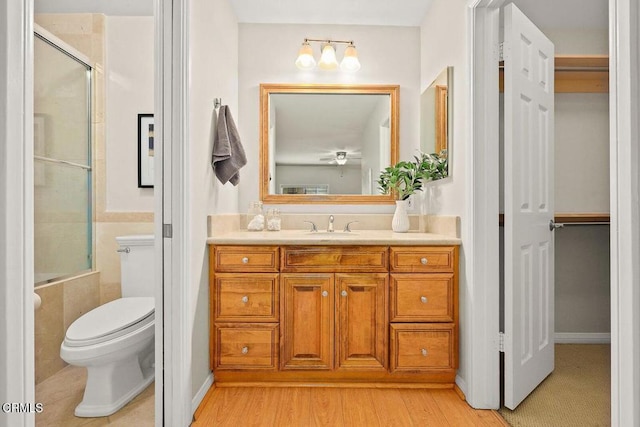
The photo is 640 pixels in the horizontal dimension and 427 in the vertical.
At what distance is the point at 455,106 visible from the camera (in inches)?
85.7

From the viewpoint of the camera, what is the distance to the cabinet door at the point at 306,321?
2.10 m

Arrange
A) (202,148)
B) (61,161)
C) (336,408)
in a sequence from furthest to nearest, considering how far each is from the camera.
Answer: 1. (202,148)
2. (336,408)
3. (61,161)

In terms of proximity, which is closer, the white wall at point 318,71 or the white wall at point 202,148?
the white wall at point 202,148

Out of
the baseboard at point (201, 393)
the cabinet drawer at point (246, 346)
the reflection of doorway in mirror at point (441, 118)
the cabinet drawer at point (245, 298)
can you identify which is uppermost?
the reflection of doorway in mirror at point (441, 118)

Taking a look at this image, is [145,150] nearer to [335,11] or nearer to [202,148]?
[202,148]

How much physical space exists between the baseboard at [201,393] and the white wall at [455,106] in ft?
4.61

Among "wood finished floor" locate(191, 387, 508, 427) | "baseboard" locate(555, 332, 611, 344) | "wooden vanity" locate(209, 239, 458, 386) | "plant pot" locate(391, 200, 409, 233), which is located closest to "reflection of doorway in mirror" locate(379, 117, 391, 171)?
"plant pot" locate(391, 200, 409, 233)

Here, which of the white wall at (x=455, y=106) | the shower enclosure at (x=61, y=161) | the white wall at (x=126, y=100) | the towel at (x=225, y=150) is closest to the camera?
the shower enclosure at (x=61, y=161)

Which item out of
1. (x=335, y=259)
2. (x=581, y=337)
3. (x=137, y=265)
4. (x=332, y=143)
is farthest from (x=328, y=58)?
(x=581, y=337)

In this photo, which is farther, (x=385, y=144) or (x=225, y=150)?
(x=385, y=144)

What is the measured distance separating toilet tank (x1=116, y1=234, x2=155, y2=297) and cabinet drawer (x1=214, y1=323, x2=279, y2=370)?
504 mm

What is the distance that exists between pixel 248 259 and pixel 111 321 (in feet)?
2.44

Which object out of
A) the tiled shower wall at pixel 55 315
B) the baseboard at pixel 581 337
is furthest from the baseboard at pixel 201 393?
the baseboard at pixel 581 337

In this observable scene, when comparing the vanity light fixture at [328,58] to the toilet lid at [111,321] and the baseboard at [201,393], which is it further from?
the baseboard at [201,393]
